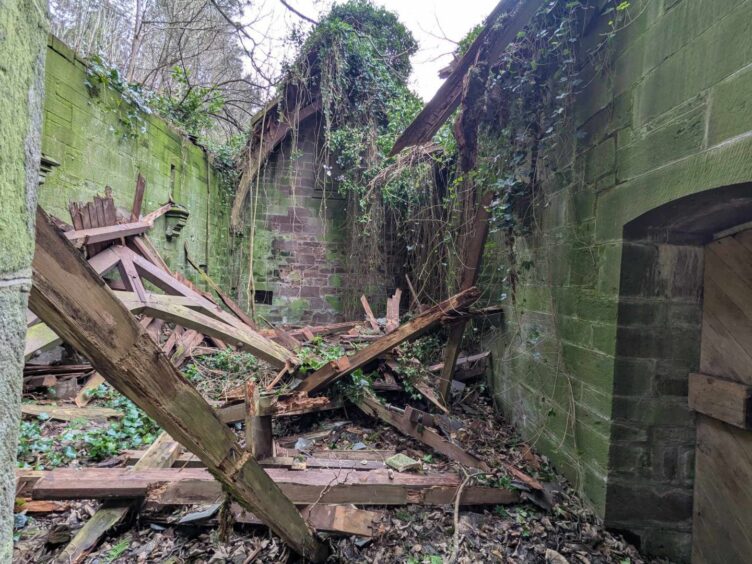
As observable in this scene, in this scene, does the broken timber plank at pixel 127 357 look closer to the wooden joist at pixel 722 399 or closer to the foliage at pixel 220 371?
the wooden joist at pixel 722 399

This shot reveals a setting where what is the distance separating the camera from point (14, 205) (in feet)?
1.89

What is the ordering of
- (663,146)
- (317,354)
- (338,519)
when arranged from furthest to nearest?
(317,354), (338,519), (663,146)

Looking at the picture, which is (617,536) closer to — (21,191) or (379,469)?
(379,469)

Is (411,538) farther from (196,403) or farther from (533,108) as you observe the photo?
(533,108)

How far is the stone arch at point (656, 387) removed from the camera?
192cm

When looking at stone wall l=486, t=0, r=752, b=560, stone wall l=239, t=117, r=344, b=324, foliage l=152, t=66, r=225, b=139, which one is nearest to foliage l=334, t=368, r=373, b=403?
stone wall l=486, t=0, r=752, b=560

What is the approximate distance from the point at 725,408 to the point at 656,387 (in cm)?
27

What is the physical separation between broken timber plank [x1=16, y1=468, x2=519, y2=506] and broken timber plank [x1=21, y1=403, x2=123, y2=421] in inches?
35.4

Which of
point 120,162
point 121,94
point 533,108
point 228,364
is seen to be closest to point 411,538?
point 533,108

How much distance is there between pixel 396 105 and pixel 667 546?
7736 millimetres

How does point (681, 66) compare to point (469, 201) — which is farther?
point (469, 201)

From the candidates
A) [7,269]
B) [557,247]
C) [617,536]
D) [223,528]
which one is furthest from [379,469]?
[7,269]

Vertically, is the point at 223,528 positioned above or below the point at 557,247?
below

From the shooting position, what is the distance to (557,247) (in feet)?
8.45
